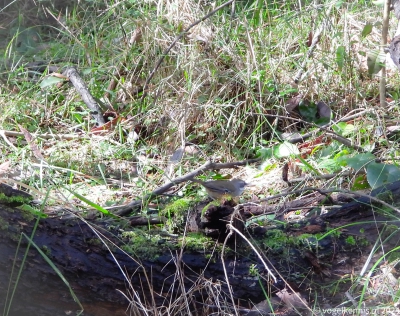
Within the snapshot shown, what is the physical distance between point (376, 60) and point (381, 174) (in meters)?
0.87

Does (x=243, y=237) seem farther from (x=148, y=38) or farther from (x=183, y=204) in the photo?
(x=148, y=38)

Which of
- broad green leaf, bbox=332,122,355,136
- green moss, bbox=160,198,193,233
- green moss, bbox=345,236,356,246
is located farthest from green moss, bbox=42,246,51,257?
broad green leaf, bbox=332,122,355,136

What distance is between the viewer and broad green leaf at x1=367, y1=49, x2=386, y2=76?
308 cm

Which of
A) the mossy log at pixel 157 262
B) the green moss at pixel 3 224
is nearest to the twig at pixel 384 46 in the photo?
the mossy log at pixel 157 262

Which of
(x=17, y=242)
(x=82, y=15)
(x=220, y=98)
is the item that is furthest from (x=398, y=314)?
(x=82, y=15)

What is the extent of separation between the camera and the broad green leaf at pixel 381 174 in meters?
2.41

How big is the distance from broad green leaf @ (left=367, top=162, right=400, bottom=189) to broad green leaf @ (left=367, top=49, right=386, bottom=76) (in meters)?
0.79

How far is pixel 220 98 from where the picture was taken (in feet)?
11.1

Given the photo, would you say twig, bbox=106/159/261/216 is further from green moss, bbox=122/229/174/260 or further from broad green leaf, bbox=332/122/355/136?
broad green leaf, bbox=332/122/355/136

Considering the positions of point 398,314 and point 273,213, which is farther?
point 273,213

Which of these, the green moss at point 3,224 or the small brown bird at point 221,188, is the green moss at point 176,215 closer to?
the small brown bird at point 221,188

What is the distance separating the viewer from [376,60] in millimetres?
3086

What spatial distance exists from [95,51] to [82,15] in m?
0.79

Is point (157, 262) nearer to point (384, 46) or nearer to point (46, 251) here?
point (46, 251)
